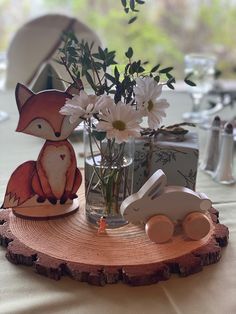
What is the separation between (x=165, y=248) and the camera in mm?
→ 628

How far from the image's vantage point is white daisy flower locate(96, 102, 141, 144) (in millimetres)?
606

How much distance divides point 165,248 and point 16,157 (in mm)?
561

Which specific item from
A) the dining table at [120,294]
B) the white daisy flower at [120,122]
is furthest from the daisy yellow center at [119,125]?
the dining table at [120,294]

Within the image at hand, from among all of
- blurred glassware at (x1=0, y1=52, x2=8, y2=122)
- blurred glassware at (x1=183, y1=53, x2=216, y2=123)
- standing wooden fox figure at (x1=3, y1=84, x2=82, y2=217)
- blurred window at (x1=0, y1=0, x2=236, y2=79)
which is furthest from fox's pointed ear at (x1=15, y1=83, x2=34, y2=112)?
blurred window at (x1=0, y1=0, x2=236, y2=79)

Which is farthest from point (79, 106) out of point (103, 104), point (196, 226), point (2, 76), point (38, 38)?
point (38, 38)

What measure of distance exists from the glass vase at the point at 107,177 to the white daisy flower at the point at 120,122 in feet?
0.18

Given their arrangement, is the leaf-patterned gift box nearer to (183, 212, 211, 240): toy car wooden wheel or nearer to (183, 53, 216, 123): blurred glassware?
(183, 212, 211, 240): toy car wooden wheel

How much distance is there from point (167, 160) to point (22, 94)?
26 centimetres

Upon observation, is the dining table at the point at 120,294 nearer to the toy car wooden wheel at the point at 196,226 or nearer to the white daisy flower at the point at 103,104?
the toy car wooden wheel at the point at 196,226

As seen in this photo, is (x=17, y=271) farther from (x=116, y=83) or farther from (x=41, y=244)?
(x=116, y=83)

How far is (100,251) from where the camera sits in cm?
62

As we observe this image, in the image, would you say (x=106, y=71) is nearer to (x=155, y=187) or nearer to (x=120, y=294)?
(x=155, y=187)

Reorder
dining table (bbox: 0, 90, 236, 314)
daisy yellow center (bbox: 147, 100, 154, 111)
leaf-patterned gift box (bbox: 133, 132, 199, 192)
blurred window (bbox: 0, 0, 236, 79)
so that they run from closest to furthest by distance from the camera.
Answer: dining table (bbox: 0, 90, 236, 314) < daisy yellow center (bbox: 147, 100, 154, 111) < leaf-patterned gift box (bbox: 133, 132, 199, 192) < blurred window (bbox: 0, 0, 236, 79)

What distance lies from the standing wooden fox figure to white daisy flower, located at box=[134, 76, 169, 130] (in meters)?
0.12
